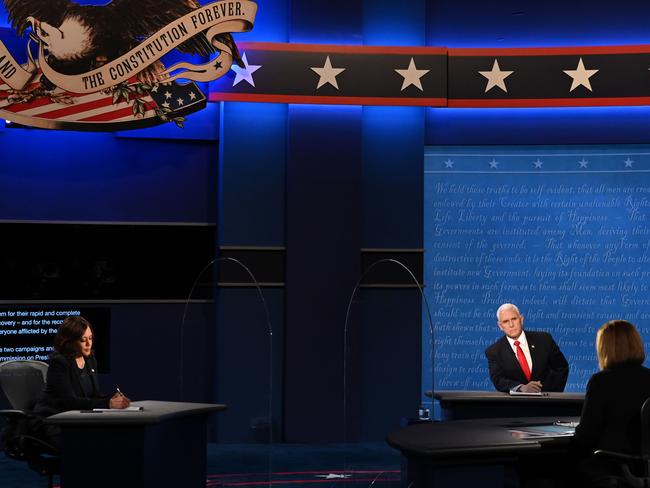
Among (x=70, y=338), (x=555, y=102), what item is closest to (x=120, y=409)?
(x=70, y=338)

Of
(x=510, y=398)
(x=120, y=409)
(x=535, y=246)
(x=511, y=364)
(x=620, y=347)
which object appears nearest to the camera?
(x=620, y=347)

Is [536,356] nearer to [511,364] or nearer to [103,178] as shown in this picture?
[511,364]

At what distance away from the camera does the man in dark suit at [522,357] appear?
22.0 ft

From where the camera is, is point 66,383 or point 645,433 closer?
point 645,433

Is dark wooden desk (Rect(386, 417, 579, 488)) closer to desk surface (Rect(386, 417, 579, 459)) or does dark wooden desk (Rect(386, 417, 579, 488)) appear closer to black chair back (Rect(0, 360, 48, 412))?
desk surface (Rect(386, 417, 579, 459))

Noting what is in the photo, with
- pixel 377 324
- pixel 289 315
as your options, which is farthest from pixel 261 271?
pixel 377 324

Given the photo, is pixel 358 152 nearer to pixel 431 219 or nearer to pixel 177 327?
pixel 431 219

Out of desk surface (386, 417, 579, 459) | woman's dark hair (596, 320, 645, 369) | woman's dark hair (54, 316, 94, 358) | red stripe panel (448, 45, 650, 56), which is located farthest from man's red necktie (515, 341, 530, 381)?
red stripe panel (448, 45, 650, 56)

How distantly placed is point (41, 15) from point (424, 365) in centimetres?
431

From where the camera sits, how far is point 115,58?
8070 mm

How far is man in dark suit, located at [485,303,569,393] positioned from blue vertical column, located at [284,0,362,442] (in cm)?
203

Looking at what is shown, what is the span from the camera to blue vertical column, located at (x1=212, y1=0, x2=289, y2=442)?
8.41 m

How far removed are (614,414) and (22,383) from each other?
10.9ft

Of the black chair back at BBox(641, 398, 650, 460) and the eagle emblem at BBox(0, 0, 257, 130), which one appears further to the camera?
the eagle emblem at BBox(0, 0, 257, 130)
